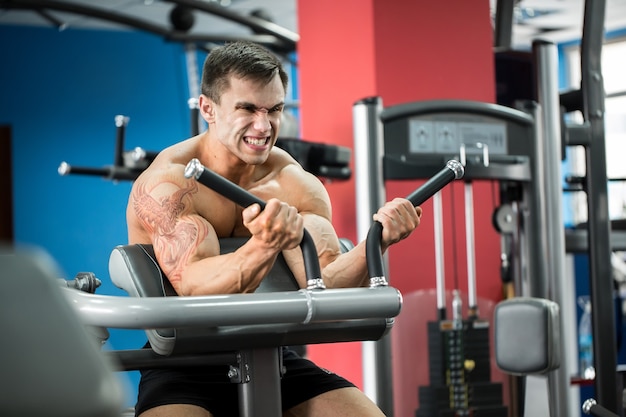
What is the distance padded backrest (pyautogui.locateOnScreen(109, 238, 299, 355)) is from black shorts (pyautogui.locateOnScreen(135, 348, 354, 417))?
0.21m

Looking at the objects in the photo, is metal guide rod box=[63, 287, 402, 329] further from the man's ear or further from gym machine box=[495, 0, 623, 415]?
gym machine box=[495, 0, 623, 415]

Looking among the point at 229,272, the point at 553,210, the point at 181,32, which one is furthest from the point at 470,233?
the point at 181,32

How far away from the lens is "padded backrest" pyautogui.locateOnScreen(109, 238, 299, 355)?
159 cm

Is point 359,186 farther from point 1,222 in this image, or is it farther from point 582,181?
point 1,222

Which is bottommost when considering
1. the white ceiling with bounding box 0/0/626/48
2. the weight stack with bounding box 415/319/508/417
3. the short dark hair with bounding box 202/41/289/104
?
the weight stack with bounding box 415/319/508/417

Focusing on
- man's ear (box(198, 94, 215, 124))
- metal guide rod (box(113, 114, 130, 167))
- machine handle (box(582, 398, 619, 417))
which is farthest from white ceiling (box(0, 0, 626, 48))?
man's ear (box(198, 94, 215, 124))

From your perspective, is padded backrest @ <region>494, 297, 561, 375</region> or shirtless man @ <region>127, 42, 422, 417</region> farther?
padded backrest @ <region>494, 297, 561, 375</region>

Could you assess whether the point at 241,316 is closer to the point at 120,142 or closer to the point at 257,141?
the point at 257,141

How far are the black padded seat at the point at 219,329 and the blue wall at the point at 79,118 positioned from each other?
6811 mm

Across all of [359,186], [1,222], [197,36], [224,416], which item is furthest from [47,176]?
[224,416]

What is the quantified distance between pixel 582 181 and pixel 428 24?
0.92m

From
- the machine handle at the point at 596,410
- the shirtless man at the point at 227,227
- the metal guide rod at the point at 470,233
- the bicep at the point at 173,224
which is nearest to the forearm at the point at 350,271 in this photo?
the shirtless man at the point at 227,227

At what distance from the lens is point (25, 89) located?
9008mm

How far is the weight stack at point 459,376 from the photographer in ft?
10.5
